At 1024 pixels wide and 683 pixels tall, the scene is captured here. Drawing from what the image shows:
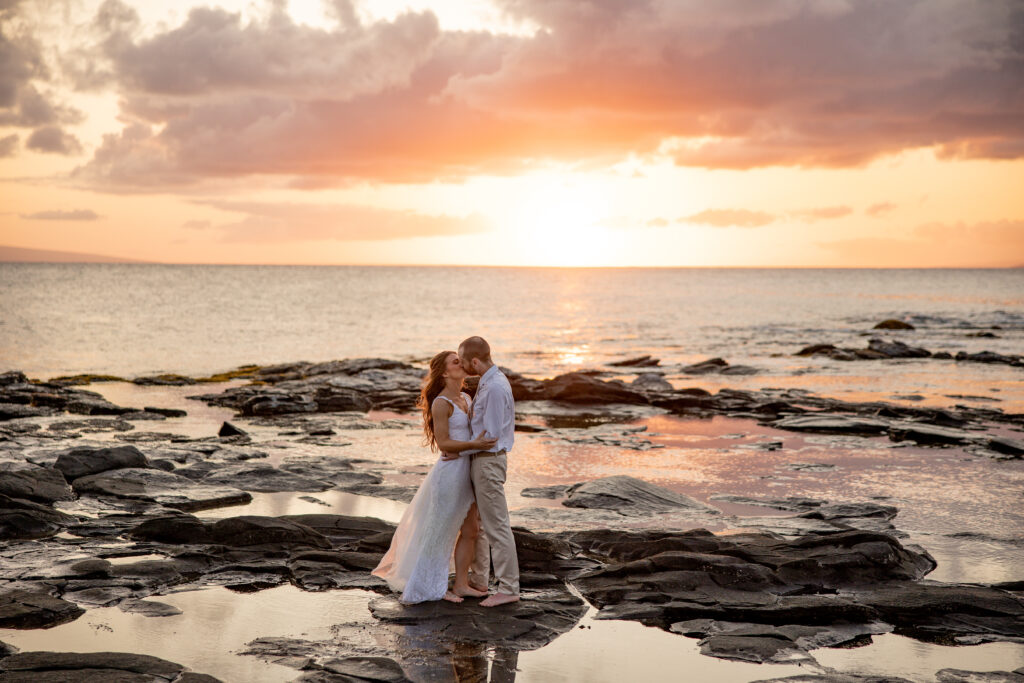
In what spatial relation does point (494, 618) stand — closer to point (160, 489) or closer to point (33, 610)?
point (33, 610)

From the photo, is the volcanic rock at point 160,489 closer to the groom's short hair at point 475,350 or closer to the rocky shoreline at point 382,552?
the rocky shoreline at point 382,552

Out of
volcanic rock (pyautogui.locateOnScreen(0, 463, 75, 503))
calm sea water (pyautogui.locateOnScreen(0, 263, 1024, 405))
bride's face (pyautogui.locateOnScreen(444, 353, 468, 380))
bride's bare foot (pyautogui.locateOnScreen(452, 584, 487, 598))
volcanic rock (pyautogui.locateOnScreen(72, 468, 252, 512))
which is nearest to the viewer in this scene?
bride's face (pyautogui.locateOnScreen(444, 353, 468, 380))

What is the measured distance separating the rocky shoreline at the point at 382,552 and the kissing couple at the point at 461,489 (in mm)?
329

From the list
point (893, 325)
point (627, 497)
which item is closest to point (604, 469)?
point (627, 497)

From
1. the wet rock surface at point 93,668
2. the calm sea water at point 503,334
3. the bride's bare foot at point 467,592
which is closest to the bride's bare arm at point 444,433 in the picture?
the bride's bare foot at point 467,592

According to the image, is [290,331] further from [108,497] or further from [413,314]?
[108,497]

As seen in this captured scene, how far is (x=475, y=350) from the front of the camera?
9.33m

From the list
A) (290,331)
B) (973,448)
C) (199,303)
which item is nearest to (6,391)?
(973,448)

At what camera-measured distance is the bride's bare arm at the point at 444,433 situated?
9.45 metres

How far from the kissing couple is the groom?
0.01 metres

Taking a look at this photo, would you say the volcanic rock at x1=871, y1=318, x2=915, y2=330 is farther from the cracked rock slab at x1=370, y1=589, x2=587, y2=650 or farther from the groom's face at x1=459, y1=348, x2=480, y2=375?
the groom's face at x1=459, y1=348, x2=480, y2=375

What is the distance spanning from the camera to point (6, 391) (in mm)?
28250

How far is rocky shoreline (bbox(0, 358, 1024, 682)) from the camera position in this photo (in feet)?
28.6

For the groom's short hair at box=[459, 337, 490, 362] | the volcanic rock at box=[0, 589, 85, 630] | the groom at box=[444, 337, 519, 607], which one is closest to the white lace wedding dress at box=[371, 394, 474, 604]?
the groom at box=[444, 337, 519, 607]
